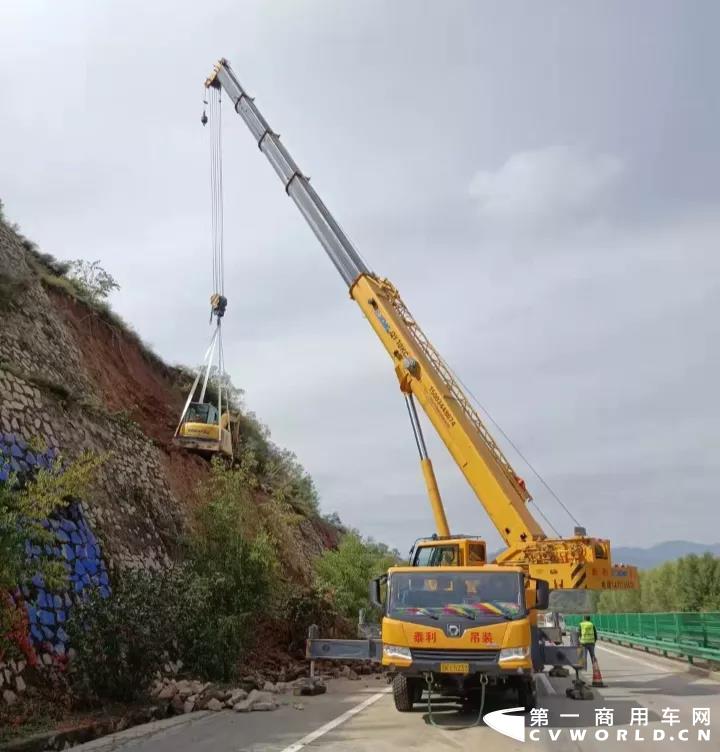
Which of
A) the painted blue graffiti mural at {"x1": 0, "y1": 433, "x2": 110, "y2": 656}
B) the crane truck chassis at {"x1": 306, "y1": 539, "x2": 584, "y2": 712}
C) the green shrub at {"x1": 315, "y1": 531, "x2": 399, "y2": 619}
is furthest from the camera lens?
the green shrub at {"x1": 315, "y1": 531, "x2": 399, "y2": 619}

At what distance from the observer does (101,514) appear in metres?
15.9

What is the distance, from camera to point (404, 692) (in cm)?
1097

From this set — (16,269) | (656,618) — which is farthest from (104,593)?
(656,618)

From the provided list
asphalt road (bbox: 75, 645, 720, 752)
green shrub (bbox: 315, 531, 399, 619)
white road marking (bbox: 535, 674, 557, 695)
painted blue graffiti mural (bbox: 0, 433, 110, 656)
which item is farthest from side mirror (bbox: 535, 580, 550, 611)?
green shrub (bbox: 315, 531, 399, 619)

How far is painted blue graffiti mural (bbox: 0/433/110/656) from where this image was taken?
36.8 feet

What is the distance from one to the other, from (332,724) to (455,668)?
75.9 inches

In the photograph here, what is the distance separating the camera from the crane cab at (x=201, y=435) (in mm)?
25641

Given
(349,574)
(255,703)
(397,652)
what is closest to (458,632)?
(397,652)

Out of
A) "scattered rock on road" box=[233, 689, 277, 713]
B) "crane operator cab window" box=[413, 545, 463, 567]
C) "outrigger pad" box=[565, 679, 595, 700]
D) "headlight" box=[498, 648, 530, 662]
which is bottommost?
"scattered rock on road" box=[233, 689, 277, 713]

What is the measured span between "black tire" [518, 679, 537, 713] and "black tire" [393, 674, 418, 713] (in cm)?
163

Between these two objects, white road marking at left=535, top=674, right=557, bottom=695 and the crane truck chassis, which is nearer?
the crane truck chassis

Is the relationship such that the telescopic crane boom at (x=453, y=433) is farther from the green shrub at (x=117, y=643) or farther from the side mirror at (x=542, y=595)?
the green shrub at (x=117, y=643)

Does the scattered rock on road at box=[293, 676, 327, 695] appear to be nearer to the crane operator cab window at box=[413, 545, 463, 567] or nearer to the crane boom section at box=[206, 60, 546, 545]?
the crane operator cab window at box=[413, 545, 463, 567]

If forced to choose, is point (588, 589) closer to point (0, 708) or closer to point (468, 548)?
point (468, 548)
